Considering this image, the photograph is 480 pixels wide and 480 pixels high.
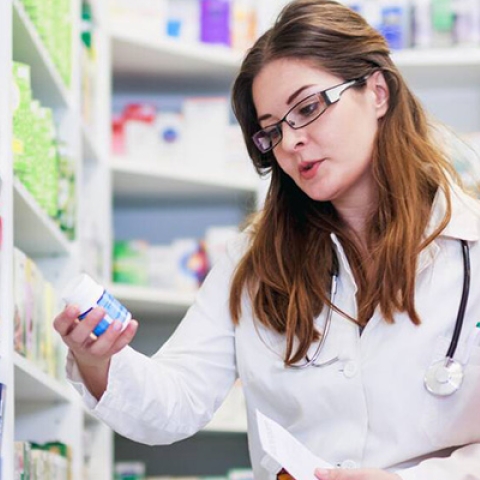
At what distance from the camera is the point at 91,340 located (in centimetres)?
183

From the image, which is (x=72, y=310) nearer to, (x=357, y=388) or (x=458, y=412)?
(x=357, y=388)

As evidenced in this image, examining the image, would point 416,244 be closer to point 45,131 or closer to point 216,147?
point 45,131

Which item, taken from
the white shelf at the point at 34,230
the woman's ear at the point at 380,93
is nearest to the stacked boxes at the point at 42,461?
the white shelf at the point at 34,230

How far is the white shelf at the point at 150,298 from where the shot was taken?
401cm

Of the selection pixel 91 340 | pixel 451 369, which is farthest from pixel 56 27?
pixel 451 369

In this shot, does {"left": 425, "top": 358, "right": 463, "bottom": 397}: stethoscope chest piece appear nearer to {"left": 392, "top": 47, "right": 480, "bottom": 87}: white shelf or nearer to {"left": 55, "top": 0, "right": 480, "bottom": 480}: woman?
{"left": 55, "top": 0, "right": 480, "bottom": 480}: woman

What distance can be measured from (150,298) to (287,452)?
2.27m

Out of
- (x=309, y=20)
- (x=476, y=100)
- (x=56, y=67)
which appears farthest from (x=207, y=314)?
(x=476, y=100)

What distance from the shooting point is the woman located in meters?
2.01

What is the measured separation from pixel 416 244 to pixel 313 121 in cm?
29

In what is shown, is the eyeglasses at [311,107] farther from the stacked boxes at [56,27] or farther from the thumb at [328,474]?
the stacked boxes at [56,27]

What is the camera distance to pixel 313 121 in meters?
2.13

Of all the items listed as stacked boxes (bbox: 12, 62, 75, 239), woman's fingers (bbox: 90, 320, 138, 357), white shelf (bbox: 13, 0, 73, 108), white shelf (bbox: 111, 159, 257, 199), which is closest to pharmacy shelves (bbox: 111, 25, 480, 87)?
white shelf (bbox: 111, 159, 257, 199)

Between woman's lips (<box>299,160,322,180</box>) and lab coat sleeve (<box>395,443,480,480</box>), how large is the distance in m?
0.55
